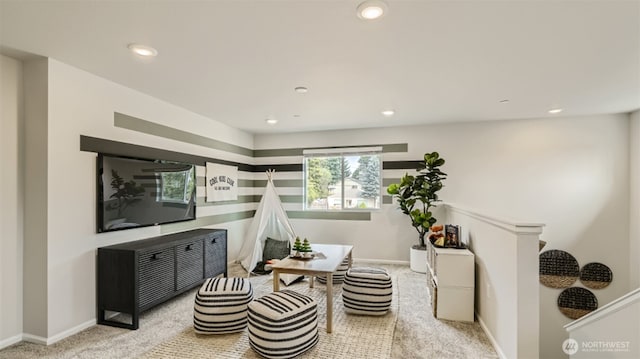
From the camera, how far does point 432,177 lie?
454 centimetres

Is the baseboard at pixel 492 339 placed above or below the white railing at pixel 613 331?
below

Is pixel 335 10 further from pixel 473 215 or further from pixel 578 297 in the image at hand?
pixel 578 297

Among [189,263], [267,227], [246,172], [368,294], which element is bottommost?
[368,294]

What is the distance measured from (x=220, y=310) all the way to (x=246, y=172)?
336 centimetres

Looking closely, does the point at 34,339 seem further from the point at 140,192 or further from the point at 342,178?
the point at 342,178

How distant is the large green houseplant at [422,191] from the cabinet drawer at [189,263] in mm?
3001

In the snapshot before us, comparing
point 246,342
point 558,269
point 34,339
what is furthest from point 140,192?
point 558,269

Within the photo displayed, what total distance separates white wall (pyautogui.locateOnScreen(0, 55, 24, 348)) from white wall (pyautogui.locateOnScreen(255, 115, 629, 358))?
14.2ft

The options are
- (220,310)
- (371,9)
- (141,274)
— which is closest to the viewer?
(371,9)

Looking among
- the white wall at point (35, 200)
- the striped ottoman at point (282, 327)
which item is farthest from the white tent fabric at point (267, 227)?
the white wall at point (35, 200)

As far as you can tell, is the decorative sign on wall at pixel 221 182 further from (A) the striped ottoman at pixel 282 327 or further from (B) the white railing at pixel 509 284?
(B) the white railing at pixel 509 284

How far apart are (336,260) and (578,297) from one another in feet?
13.2

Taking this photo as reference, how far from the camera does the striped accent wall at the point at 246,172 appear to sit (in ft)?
11.2

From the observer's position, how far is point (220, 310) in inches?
100
